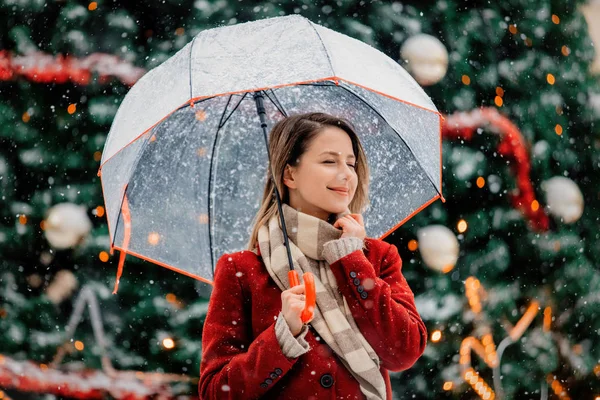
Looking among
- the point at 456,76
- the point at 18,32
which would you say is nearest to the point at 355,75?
the point at 456,76

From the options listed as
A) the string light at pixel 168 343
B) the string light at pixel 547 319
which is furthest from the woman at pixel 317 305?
the string light at pixel 547 319

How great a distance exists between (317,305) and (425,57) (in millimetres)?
1631

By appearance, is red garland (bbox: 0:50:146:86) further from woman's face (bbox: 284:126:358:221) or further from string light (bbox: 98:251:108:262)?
woman's face (bbox: 284:126:358:221)

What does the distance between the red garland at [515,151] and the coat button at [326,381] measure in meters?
2.00

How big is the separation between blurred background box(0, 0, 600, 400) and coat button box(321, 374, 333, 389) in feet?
5.14

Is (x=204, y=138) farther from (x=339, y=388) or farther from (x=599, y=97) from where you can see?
(x=599, y=97)

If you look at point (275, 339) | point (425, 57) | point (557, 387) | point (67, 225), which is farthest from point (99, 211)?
point (557, 387)

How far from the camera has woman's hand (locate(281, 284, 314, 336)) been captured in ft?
4.95

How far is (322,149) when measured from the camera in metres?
1.79

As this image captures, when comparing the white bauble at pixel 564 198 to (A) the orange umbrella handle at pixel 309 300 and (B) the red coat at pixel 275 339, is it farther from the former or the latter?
(A) the orange umbrella handle at pixel 309 300

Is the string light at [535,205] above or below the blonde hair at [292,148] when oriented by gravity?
below

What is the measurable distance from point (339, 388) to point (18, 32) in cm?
258

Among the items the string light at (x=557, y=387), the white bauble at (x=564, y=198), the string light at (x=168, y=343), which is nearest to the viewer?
the string light at (x=168, y=343)

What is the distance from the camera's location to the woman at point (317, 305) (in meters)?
1.56
